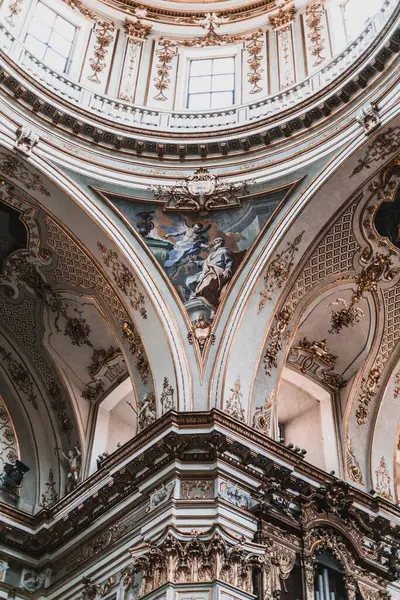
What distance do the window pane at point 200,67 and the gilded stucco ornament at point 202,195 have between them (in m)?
3.45

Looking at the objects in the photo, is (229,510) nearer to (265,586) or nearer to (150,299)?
(265,586)

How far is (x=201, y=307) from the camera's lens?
13.9m

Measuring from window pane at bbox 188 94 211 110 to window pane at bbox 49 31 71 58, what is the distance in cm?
260

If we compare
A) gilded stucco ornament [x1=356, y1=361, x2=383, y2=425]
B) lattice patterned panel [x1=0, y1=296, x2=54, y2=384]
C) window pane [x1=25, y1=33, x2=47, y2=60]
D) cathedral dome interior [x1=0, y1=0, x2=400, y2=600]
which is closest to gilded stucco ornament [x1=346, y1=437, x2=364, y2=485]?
cathedral dome interior [x1=0, y1=0, x2=400, y2=600]

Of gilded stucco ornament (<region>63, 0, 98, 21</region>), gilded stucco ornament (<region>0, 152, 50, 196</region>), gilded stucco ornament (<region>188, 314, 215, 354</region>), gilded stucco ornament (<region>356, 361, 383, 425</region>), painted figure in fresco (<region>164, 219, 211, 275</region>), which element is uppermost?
gilded stucco ornament (<region>63, 0, 98, 21</region>)

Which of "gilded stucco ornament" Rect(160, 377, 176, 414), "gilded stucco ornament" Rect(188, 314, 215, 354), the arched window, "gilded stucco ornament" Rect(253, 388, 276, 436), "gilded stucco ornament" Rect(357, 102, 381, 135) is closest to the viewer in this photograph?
"gilded stucco ornament" Rect(160, 377, 176, 414)

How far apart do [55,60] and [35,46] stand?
485mm

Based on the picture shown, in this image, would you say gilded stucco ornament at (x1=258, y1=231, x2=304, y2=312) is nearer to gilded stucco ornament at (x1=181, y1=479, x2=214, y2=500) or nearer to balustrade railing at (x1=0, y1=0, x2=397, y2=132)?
balustrade railing at (x1=0, y1=0, x2=397, y2=132)

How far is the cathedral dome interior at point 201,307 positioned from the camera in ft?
40.0

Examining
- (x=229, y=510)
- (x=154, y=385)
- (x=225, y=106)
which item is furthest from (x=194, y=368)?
(x=225, y=106)

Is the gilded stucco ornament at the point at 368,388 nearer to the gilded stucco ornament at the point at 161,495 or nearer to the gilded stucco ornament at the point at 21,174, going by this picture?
the gilded stucco ornament at the point at 161,495

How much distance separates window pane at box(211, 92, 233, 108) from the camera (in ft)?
53.9

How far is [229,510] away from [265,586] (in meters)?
1.10

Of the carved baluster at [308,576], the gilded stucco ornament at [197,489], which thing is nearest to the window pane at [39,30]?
the gilded stucco ornament at [197,489]
